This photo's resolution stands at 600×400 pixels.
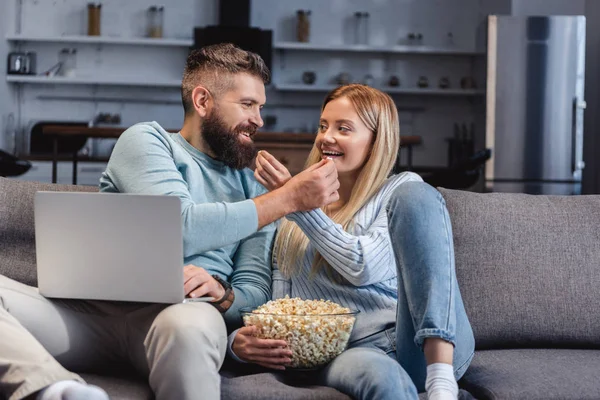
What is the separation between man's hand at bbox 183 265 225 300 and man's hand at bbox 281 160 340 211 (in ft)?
0.82

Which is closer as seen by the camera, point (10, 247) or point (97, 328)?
point (97, 328)

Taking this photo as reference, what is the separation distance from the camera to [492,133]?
621 cm

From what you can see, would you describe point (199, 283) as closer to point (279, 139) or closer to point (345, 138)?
point (345, 138)

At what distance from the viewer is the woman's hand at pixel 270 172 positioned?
1.89 m

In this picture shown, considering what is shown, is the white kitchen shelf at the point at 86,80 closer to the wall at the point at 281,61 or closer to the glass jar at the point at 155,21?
the wall at the point at 281,61

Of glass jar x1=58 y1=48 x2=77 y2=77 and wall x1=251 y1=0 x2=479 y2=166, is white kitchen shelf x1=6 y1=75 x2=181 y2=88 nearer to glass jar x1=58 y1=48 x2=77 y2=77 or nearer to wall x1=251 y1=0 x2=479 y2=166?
glass jar x1=58 y1=48 x2=77 y2=77

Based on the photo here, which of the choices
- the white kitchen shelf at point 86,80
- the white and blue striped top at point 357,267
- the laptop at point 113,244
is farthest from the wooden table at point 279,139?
the laptop at point 113,244

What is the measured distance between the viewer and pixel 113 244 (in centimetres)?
153

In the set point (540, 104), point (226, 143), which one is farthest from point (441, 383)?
point (540, 104)

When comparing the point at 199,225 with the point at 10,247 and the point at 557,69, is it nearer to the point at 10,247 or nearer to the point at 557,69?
the point at 10,247

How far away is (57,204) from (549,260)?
1.23 m

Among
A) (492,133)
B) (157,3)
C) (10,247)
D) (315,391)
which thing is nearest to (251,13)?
(157,3)

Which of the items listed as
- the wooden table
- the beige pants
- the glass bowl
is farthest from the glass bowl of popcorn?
the wooden table

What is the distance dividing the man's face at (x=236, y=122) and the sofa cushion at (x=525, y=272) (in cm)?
55
